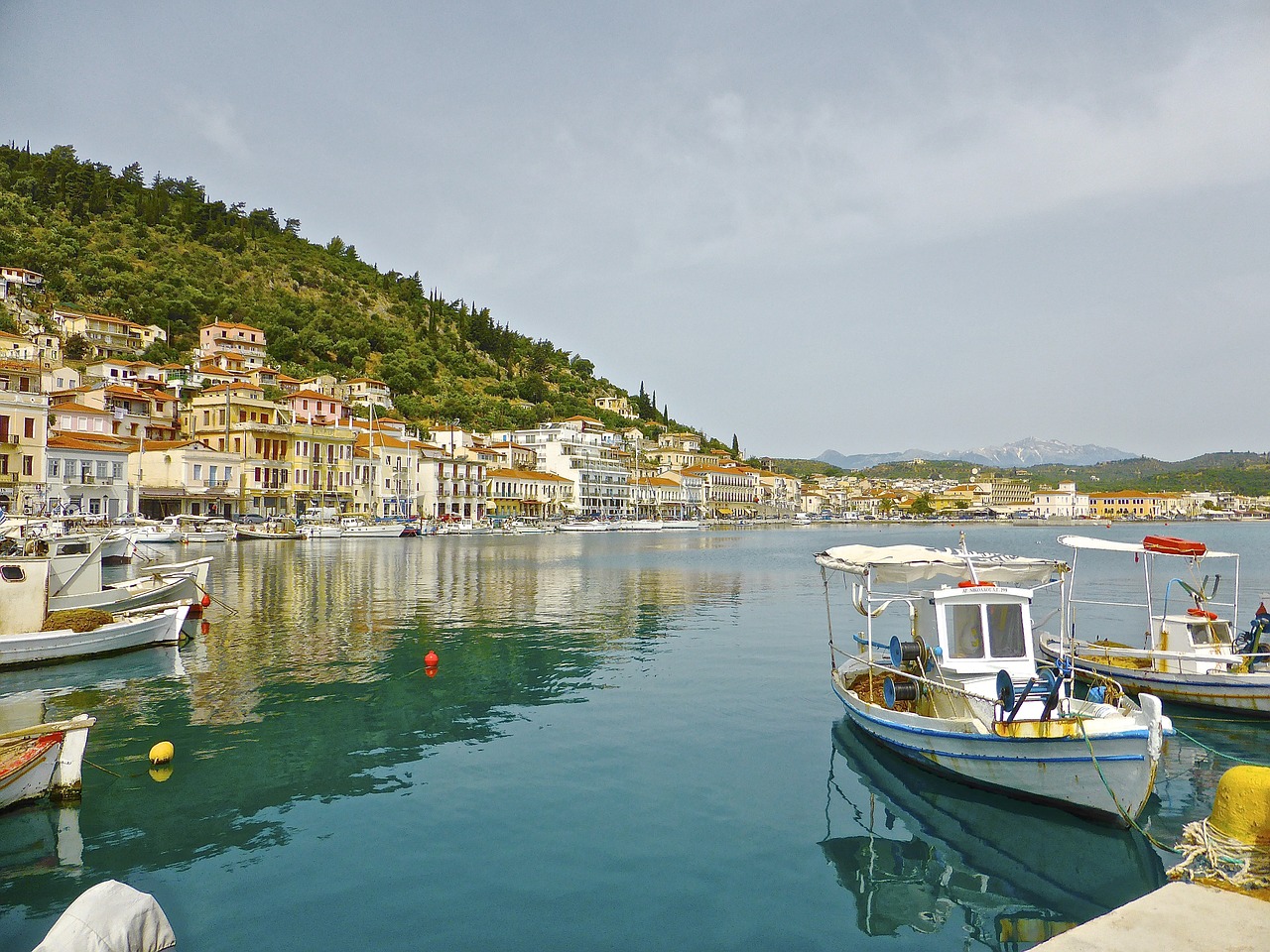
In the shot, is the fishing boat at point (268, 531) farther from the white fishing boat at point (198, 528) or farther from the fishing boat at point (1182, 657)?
the fishing boat at point (1182, 657)

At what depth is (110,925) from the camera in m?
6.00

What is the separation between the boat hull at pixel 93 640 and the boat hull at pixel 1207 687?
20411mm

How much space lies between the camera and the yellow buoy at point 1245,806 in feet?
20.6

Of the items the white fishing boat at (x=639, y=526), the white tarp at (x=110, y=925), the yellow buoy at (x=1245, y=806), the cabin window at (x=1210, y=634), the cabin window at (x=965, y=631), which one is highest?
the cabin window at (x=965, y=631)

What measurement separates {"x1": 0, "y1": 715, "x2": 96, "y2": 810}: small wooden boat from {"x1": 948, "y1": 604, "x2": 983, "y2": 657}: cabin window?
1136 centimetres

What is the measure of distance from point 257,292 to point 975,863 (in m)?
133

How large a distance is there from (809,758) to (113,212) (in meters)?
138

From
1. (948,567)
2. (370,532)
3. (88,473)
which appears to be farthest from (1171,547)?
(370,532)

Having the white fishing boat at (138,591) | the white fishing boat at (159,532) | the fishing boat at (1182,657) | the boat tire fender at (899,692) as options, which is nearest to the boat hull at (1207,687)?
the fishing boat at (1182,657)

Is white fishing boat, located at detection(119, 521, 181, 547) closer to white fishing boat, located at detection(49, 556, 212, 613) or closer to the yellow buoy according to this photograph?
white fishing boat, located at detection(49, 556, 212, 613)

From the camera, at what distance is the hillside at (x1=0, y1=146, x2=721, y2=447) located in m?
99.1

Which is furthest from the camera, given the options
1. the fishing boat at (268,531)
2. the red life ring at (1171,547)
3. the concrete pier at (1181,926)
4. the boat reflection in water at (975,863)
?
the fishing boat at (268,531)

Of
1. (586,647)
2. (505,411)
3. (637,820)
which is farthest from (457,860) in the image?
(505,411)

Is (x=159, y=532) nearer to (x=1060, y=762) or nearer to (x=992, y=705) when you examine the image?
(x=992, y=705)
